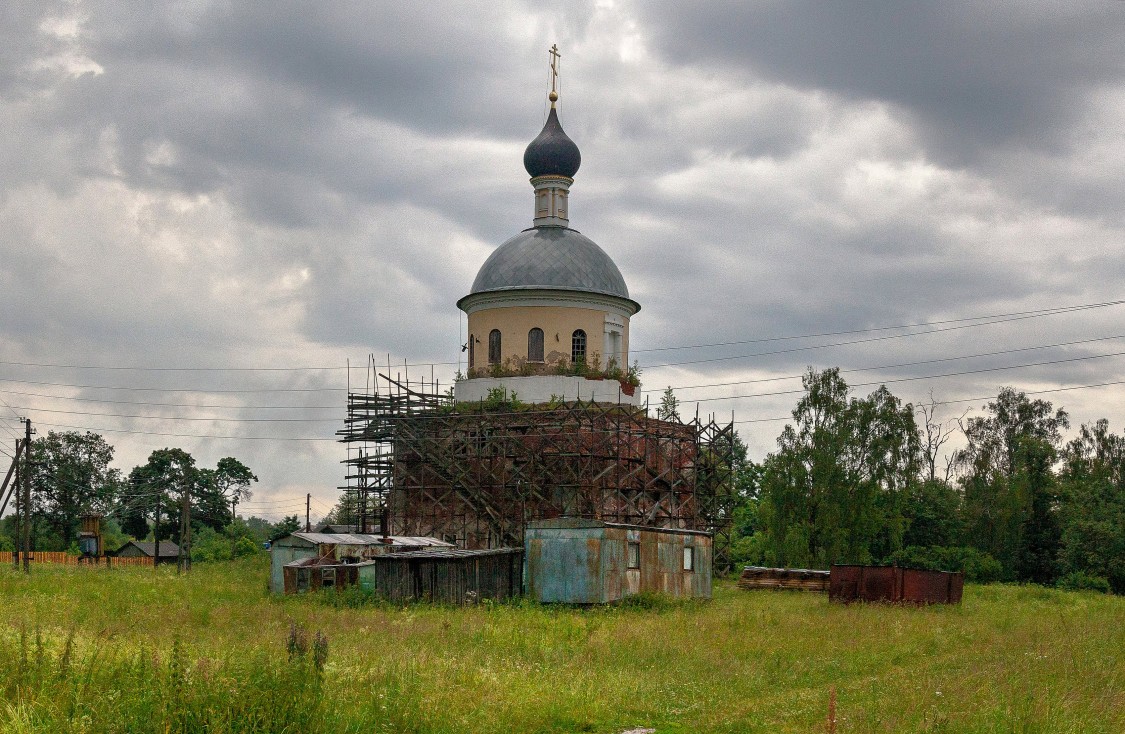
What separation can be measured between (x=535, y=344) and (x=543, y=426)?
10.6 ft

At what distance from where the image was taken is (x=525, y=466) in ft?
109

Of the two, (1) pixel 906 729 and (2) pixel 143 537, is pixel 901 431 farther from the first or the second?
(2) pixel 143 537

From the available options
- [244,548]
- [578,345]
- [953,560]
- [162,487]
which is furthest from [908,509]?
[162,487]

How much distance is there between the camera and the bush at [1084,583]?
1452 inches

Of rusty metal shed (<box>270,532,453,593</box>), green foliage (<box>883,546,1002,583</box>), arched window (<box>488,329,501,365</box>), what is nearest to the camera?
rusty metal shed (<box>270,532,453,593</box>)

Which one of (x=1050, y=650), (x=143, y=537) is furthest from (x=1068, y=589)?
(x=143, y=537)

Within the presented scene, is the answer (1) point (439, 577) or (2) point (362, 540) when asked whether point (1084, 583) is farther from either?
(1) point (439, 577)

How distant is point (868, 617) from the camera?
21797 mm

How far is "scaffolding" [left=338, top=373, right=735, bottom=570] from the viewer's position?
1289 inches

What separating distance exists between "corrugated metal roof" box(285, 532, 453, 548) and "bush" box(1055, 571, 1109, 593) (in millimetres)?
19880

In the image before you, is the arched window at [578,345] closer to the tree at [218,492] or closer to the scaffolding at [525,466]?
the scaffolding at [525,466]

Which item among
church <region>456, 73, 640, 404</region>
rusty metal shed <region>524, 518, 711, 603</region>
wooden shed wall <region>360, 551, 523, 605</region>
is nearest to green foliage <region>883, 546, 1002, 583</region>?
church <region>456, 73, 640, 404</region>

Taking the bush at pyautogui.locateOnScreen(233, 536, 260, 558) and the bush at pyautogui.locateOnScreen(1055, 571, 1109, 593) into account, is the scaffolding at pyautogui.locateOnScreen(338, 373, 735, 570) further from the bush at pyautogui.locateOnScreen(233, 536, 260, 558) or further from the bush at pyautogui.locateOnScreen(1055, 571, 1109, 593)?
the bush at pyautogui.locateOnScreen(233, 536, 260, 558)

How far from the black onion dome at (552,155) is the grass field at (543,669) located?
57.1 ft
